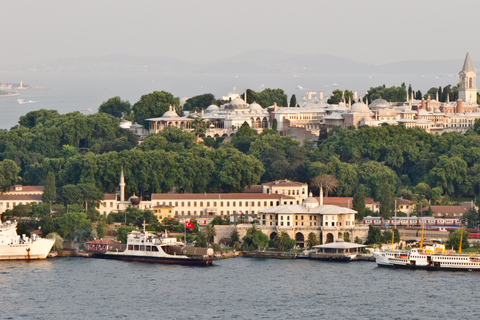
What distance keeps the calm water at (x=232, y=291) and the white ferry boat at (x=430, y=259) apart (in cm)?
85

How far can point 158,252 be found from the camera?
2584 inches

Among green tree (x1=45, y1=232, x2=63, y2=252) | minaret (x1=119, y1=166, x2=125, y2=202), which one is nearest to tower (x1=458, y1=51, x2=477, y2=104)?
minaret (x1=119, y1=166, x2=125, y2=202)

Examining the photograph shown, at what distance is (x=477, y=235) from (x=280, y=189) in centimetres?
1466

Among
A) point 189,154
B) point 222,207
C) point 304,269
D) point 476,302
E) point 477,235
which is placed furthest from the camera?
point 189,154

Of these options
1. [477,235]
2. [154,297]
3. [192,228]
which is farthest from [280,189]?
[154,297]

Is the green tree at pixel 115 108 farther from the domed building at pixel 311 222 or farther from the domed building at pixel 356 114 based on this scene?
the domed building at pixel 311 222

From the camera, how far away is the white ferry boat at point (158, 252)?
64500mm

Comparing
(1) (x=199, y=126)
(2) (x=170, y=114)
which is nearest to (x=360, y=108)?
(1) (x=199, y=126)

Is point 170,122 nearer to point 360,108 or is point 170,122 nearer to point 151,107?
point 151,107

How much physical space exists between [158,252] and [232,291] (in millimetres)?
10041

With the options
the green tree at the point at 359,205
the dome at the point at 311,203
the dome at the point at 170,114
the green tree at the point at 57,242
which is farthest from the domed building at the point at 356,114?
the green tree at the point at 57,242

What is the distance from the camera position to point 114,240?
69938 millimetres

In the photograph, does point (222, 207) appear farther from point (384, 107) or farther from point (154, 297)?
point (384, 107)

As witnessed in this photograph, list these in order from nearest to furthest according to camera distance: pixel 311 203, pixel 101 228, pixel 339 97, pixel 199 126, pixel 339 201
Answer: pixel 311 203
pixel 101 228
pixel 339 201
pixel 199 126
pixel 339 97
